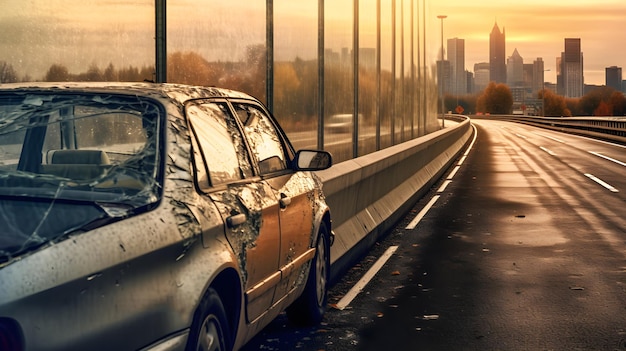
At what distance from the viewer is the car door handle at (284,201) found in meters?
6.52

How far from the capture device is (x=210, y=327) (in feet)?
16.3

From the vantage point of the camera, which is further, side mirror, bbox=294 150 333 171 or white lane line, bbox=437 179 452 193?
white lane line, bbox=437 179 452 193

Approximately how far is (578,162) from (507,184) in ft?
33.4

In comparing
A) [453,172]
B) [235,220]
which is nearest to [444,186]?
[453,172]

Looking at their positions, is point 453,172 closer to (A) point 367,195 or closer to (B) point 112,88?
(A) point 367,195

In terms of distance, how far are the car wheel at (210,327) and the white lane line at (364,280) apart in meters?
3.69

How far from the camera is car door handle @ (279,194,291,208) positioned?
6523 mm

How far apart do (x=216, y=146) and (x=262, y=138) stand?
1.32 m

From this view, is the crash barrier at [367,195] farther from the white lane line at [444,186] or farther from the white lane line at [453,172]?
the white lane line at [453,172]

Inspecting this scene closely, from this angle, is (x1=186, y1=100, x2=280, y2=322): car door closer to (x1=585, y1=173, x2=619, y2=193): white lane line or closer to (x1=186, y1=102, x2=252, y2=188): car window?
(x1=186, y1=102, x2=252, y2=188): car window

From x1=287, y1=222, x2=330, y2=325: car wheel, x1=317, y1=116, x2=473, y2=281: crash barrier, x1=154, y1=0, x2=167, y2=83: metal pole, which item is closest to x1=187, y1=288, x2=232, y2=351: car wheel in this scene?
x1=287, y1=222, x2=330, y2=325: car wheel

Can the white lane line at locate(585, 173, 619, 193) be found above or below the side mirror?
below

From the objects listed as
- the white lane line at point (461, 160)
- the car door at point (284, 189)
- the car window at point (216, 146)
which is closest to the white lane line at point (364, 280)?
the car door at point (284, 189)

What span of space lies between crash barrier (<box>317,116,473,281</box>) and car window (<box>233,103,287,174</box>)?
2.51 metres
